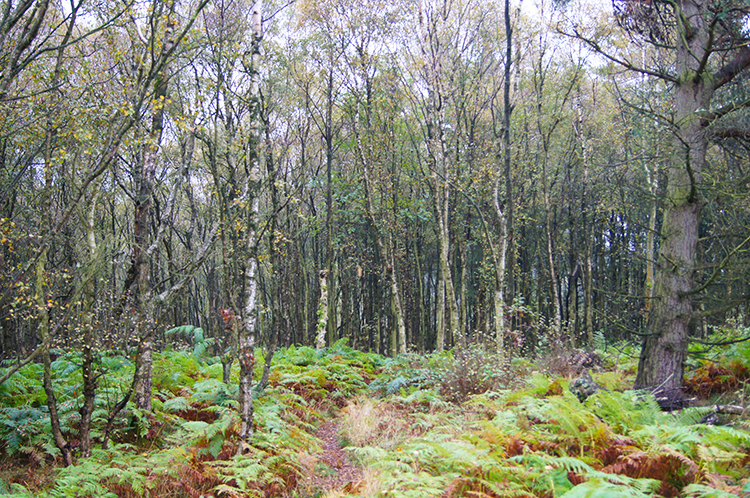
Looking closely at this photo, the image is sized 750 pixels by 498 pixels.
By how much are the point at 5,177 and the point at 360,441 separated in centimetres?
986

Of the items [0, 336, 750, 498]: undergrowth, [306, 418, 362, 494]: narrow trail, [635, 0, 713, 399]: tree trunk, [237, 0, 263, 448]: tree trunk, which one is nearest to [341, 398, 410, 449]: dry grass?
[0, 336, 750, 498]: undergrowth

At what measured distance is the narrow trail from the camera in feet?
15.2

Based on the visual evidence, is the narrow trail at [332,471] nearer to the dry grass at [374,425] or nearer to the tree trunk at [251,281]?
the dry grass at [374,425]

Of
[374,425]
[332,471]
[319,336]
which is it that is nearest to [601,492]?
[332,471]

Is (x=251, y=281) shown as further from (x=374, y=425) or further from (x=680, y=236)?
(x=680, y=236)

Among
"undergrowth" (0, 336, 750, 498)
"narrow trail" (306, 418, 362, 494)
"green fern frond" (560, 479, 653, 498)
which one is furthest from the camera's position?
"narrow trail" (306, 418, 362, 494)

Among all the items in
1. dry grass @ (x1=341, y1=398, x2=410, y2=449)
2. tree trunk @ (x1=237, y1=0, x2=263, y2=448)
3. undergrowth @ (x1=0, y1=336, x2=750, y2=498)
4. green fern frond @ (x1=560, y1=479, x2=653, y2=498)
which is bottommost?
dry grass @ (x1=341, y1=398, x2=410, y2=449)

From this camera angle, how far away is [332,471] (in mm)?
5223

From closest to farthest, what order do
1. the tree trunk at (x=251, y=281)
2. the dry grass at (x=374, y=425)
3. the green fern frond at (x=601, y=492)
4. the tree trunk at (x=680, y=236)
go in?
the green fern frond at (x=601, y=492) → the tree trunk at (x=251, y=281) → the tree trunk at (x=680, y=236) → the dry grass at (x=374, y=425)

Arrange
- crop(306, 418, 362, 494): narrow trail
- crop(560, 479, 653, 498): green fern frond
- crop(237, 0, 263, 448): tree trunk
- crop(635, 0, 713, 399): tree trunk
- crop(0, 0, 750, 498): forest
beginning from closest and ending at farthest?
crop(560, 479, 653, 498): green fern frond, crop(0, 0, 750, 498): forest, crop(306, 418, 362, 494): narrow trail, crop(237, 0, 263, 448): tree trunk, crop(635, 0, 713, 399): tree trunk

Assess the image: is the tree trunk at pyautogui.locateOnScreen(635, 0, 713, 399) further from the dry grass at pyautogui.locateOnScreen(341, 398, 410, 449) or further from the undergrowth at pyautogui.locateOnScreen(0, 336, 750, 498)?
the dry grass at pyautogui.locateOnScreen(341, 398, 410, 449)

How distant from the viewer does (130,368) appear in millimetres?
6824

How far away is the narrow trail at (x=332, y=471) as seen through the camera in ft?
15.2

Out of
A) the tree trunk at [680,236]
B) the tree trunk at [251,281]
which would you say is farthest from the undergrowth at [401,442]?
the tree trunk at [680,236]
